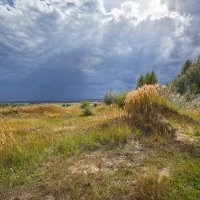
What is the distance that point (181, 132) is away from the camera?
10492mm

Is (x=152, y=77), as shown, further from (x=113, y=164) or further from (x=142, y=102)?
(x=113, y=164)

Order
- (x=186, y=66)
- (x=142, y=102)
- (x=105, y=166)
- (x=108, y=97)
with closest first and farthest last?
(x=105, y=166), (x=142, y=102), (x=108, y=97), (x=186, y=66)

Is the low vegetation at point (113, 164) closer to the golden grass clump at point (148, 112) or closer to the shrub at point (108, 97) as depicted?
the golden grass clump at point (148, 112)

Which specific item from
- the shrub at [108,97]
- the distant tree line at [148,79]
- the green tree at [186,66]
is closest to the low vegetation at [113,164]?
the shrub at [108,97]

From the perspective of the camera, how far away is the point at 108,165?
735 cm

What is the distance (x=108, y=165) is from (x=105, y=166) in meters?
0.09

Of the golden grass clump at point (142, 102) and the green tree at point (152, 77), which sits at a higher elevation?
the green tree at point (152, 77)

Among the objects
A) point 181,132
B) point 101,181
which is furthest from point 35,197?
point 181,132

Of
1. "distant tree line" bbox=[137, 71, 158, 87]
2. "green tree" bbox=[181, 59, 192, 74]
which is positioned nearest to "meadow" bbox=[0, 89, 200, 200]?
"distant tree line" bbox=[137, 71, 158, 87]

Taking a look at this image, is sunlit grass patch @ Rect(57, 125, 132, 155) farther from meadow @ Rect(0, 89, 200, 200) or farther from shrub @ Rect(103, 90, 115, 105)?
shrub @ Rect(103, 90, 115, 105)

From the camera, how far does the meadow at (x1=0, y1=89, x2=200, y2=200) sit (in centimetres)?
599

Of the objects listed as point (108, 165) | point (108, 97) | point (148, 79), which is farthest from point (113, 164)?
point (148, 79)

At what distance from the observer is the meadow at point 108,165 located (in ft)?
19.7

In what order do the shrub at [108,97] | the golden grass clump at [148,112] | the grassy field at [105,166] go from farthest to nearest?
the shrub at [108,97]
the golden grass clump at [148,112]
the grassy field at [105,166]
